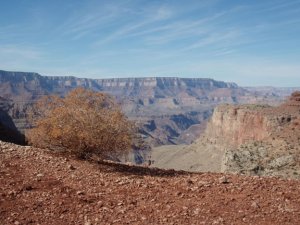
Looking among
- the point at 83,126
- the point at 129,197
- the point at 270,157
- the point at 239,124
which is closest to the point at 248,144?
the point at 270,157

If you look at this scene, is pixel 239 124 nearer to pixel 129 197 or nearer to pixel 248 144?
pixel 248 144

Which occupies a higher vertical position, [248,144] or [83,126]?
[83,126]

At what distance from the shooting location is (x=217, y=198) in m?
10.0

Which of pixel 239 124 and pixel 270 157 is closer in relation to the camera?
pixel 270 157

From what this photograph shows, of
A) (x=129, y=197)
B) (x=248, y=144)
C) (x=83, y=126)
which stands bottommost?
(x=248, y=144)

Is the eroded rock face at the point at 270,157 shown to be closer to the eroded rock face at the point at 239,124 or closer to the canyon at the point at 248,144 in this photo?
the canyon at the point at 248,144

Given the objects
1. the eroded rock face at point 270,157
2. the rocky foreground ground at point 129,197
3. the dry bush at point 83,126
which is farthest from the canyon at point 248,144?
the rocky foreground ground at point 129,197

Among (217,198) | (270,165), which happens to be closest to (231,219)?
(217,198)

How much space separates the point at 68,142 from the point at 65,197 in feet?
18.6

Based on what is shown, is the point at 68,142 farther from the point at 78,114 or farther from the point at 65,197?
the point at 65,197

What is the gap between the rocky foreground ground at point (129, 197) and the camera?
8773 mm

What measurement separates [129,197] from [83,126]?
5648 millimetres

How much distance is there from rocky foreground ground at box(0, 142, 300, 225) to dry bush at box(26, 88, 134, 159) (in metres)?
1.93

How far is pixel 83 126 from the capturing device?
49.9 ft
